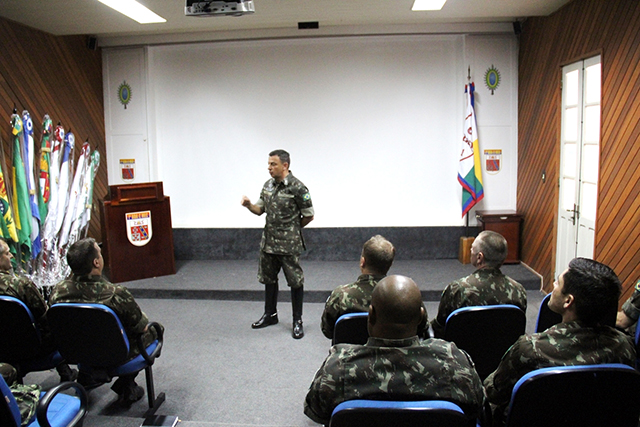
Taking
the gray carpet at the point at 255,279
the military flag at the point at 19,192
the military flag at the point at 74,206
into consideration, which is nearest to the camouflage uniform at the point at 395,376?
the gray carpet at the point at 255,279

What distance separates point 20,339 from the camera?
2.80 meters

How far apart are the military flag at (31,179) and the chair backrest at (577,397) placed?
4.61 metres

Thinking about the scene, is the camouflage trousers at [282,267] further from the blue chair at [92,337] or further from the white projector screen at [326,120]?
the white projector screen at [326,120]

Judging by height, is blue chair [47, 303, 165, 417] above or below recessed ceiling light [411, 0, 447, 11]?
below

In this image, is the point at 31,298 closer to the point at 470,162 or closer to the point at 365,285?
the point at 365,285

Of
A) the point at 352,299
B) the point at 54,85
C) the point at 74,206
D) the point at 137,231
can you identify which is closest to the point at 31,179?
the point at 74,206

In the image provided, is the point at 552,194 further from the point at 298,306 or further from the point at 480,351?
the point at 480,351

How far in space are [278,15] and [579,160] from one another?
3.21 m

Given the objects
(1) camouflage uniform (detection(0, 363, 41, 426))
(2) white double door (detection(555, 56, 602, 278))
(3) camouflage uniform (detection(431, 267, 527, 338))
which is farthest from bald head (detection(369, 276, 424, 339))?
(2) white double door (detection(555, 56, 602, 278))

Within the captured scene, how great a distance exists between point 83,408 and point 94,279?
72 cm

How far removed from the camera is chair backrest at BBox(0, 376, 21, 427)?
184cm

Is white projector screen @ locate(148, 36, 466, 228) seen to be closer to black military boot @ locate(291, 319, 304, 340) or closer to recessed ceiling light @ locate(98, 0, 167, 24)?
recessed ceiling light @ locate(98, 0, 167, 24)

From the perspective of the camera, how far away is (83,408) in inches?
90.7

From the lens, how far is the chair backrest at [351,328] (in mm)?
2498
